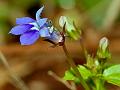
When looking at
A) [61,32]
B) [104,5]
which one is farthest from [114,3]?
[61,32]

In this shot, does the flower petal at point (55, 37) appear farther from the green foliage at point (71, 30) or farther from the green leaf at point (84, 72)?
the green leaf at point (84, 72)

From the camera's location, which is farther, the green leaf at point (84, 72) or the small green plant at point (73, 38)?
the green leaf at point (84, 72)

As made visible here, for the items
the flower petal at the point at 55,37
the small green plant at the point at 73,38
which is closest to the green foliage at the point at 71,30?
the small green plant at the point at 73,38

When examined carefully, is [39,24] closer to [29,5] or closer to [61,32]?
[61,32]

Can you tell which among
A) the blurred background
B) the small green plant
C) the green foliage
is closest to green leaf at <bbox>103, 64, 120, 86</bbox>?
the small green plant

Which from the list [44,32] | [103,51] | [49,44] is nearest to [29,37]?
[44,32]

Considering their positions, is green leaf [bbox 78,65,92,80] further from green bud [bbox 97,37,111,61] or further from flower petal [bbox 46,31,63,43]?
flower petal [bbox 46,31,63,43]

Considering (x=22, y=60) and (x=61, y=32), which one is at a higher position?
(x=22, y=60)

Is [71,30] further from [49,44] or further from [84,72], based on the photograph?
[49,44]
